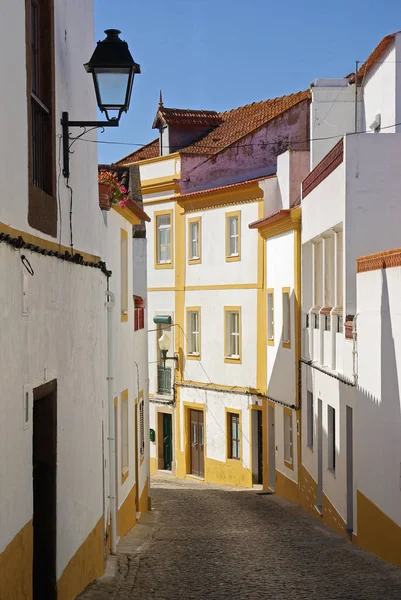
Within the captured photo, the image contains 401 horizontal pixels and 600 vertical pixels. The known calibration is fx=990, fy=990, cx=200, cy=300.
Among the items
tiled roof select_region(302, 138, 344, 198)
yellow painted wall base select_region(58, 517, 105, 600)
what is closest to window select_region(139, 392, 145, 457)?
tiled roof select_region(302, 138, 344, 198)

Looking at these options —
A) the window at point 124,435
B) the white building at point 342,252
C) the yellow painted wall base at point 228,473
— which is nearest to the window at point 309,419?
the white building at point 342,252

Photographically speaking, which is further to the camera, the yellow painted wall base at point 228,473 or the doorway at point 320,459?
the yellow painted wall base at point 228,473

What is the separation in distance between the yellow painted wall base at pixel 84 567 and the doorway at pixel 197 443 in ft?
68.5

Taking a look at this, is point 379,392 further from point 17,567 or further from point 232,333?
point 232,333

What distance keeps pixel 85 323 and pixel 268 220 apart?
17.0m

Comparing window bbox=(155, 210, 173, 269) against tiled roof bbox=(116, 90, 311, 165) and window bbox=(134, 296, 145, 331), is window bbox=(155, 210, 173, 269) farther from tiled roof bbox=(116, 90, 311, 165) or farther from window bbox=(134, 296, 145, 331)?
window bbox=(134, 296, 145, 331)

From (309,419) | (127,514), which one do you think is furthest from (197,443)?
(127,514)

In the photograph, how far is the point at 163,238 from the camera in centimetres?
3394

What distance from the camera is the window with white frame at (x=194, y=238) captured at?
32281 mm

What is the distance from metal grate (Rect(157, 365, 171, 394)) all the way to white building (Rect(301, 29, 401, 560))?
11098 millimetres

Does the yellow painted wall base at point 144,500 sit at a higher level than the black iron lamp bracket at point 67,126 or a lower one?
lower

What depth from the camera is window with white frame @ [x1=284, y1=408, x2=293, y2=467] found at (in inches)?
984

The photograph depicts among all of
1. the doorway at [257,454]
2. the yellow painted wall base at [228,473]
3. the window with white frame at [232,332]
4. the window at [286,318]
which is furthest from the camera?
the window with white frame at [232,332]

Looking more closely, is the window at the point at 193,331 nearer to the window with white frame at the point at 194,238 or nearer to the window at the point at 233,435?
the window with white frame at the point at 194,238
